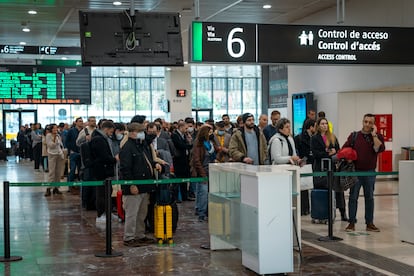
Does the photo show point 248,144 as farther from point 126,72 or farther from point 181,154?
point 126,72

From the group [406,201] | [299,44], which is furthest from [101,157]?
[406,201]

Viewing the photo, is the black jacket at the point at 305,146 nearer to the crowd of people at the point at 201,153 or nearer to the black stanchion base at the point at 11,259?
the crowd of people at the point at 201,153

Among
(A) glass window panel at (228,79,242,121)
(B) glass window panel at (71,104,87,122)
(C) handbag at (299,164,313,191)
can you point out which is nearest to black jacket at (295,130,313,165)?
(C) handbag at (299,164,313,191)

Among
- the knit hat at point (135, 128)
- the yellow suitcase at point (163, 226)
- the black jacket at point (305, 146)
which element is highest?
the knit hat at point (135, 128)

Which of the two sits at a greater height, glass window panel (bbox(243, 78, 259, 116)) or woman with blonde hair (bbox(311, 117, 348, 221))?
glass window panel (bbox(243, 78, 259, 116))

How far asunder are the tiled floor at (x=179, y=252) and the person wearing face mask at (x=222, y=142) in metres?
1.18

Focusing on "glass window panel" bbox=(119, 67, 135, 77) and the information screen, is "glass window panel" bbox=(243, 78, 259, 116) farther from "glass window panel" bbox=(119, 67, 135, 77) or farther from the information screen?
the information screen

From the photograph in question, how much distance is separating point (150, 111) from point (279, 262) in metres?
35.0

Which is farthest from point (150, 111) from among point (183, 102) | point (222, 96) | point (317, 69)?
point (317, 69)

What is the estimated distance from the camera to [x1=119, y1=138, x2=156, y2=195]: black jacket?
924cm

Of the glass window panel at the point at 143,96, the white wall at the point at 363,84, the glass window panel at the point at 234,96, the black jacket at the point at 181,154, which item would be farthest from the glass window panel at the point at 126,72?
the black jacket at the point at 181,154

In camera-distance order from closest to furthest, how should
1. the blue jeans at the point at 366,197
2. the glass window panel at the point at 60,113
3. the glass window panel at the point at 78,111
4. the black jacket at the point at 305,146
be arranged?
the blue jeans at the point at 366,197
the black jacket at the point at 305,146
the glass window panel at the point at 60,113
the glass window panel at the point at 78,111

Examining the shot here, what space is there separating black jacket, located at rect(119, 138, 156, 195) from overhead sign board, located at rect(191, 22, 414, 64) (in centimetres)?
145

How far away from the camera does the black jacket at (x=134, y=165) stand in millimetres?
9242
